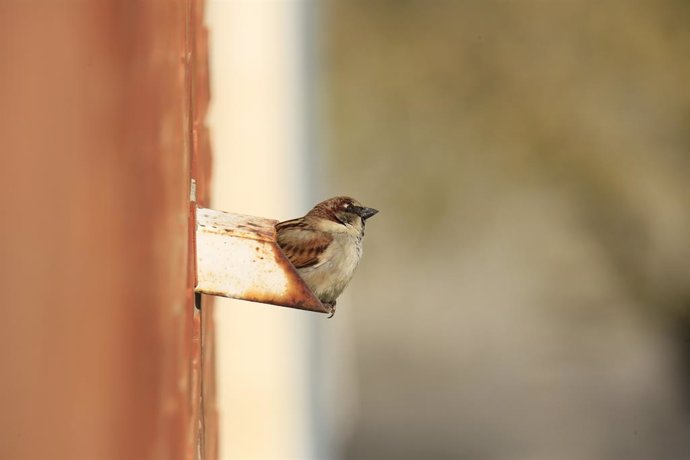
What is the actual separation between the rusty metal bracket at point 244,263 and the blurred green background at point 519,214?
1.19m

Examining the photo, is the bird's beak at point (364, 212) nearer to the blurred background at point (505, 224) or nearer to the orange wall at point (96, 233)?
the orange wall at point (96, 233)

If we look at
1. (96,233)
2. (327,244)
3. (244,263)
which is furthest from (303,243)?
(96,233)

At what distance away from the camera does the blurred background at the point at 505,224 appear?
1.83 m

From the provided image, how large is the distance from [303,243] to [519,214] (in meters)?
1.08

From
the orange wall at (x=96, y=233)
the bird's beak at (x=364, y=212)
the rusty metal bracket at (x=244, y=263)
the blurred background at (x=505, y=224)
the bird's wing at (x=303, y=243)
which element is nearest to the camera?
the orange wall at (x=96, y=233)

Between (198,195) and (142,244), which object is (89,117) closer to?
(142,244)

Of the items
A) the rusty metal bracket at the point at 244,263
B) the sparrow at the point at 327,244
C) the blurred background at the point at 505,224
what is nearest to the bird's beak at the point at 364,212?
the sparrow at the point at 327,244

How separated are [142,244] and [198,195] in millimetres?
154

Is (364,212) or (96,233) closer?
(96,233)

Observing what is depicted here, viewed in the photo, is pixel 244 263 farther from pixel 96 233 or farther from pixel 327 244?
pixel 327 244

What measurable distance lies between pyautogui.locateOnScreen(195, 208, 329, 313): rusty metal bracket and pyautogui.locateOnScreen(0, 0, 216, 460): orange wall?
0.9 inches

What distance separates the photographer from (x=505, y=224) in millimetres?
1932

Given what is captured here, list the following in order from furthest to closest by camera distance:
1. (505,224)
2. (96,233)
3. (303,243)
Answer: (505,224)
(303,243)
(96,233)

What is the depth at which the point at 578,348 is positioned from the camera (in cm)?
188
